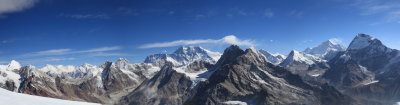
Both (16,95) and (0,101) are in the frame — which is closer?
(0,101)

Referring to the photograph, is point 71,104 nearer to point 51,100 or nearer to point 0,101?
point 51,100

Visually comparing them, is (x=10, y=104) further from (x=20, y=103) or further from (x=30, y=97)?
(x=30, y=97)

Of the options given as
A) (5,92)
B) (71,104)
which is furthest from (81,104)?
(5,92)

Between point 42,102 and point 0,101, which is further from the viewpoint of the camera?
point 42,102

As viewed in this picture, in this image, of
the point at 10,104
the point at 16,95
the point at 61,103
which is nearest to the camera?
the point at 10,104

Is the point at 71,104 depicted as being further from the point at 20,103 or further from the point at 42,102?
the point at 20,103

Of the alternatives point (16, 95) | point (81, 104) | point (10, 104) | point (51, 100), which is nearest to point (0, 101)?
point (10, 104)

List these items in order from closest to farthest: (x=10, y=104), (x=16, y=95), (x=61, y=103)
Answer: (x=10, y=104)
(x=16, y=95)
(x=61, y=103)
